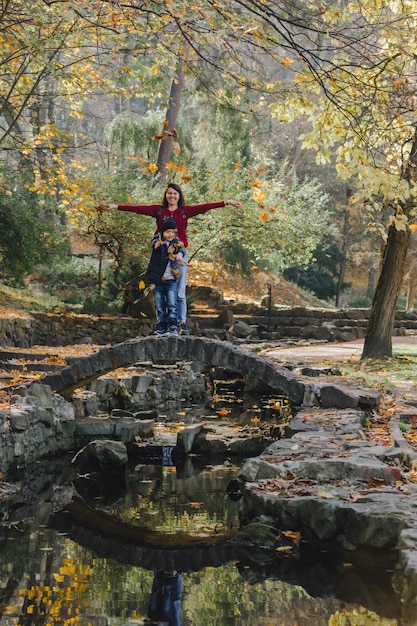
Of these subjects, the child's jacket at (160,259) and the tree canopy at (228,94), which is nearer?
the tree canopy at (228,94)

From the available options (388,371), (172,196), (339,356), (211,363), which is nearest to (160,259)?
(172,196)

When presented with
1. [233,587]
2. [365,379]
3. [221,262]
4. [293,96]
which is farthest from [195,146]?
[233,587]

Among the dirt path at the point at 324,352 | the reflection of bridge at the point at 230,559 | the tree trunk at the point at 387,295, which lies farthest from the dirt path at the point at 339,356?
the reflection of bridge at the point at 230,559

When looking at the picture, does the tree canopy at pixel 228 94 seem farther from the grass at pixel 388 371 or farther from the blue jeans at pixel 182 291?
the blue jeans at pixel 182 291

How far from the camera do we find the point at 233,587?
6.45 metres

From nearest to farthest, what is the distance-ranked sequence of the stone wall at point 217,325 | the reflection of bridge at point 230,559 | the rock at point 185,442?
the reflection of bridge at point 230,559 → the rock at point 185,442 → the stone wall at point 217,325

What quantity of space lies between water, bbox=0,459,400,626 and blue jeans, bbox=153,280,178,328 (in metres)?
2.60

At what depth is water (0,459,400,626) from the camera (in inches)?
229

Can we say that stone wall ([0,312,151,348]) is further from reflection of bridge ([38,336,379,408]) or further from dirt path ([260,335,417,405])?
reflection of bridge ([38,336,379,408])

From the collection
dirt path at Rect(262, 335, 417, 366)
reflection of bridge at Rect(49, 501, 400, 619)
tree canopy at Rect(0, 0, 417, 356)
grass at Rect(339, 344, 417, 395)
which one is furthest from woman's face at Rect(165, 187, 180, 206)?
dirt path at Rect(262, 335, 417, 366)

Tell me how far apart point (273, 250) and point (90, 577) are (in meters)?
25.0

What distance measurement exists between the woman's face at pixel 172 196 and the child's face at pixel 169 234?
1.21ft

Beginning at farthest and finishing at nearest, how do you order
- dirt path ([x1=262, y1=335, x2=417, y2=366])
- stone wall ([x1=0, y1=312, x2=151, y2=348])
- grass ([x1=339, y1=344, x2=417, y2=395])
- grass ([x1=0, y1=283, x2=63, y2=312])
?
grass ([x1=0, y1=283, x2=63, y2=312]) < stone wall ([x1=0, y1=312, x2=151, y2=348]) < dirt path ([x1=262, y1=335, x2=417, y2=366]) < grass ([x1=339, y1=344, x2=417, y2=395])

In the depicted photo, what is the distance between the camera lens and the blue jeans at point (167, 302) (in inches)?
432
